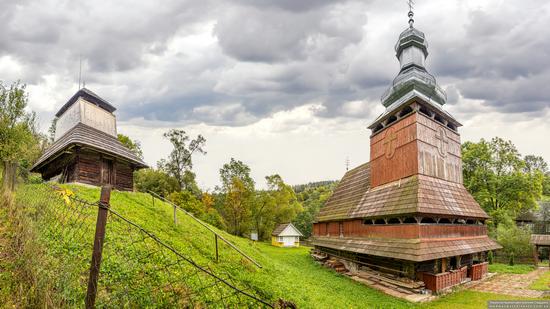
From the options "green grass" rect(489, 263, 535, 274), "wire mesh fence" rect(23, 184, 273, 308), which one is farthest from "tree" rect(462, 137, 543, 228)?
"wire mesh fence" rect(23, 184, 273, 308)

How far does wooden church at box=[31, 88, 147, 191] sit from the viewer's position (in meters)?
17.5

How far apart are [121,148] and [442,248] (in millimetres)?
21183

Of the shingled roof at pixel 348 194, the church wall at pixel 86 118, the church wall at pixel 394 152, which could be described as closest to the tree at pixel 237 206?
the shingled roof at pixel 348 194

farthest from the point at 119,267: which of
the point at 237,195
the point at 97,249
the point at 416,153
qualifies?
the point at 237,195

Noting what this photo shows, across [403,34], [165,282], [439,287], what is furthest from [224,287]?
[403,34]

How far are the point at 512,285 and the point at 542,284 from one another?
1.63 metres

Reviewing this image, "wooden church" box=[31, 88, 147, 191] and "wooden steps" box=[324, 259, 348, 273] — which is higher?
"wooden church" box=[31, 88, 147, 191]

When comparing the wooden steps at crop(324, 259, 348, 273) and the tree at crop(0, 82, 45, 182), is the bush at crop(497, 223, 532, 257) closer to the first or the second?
the wooden steps at crop(324, 259, 348, 273)

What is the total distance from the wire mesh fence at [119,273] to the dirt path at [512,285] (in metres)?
14.6

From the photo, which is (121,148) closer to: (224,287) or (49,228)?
A: (49,228)

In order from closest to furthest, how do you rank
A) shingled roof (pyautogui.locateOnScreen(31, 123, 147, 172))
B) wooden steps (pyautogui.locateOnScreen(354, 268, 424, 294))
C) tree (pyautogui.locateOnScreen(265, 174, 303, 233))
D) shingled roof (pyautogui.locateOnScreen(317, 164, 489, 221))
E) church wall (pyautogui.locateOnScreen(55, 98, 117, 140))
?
wooden steps (pyautogui.locateOnScreen(354, 268, 424, 294)), shingled roof (pyautogui.locateOnScreen(317, 164, 489, 221)), shingled roof (pyautogui.locateOnScreen(31, 123, 147, 172)), church wall (pyautogui.locateOnScreen(55, 98, 117, 140)), tree (pyautogui.locateOnScreen(265, 174, 303, 233))

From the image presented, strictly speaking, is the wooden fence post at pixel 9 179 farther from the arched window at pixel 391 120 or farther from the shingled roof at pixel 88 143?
the arched window at pixel 391 120

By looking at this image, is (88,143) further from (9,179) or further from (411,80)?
(411,80)

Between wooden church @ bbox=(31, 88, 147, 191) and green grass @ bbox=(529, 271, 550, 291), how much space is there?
25355 millimetres
